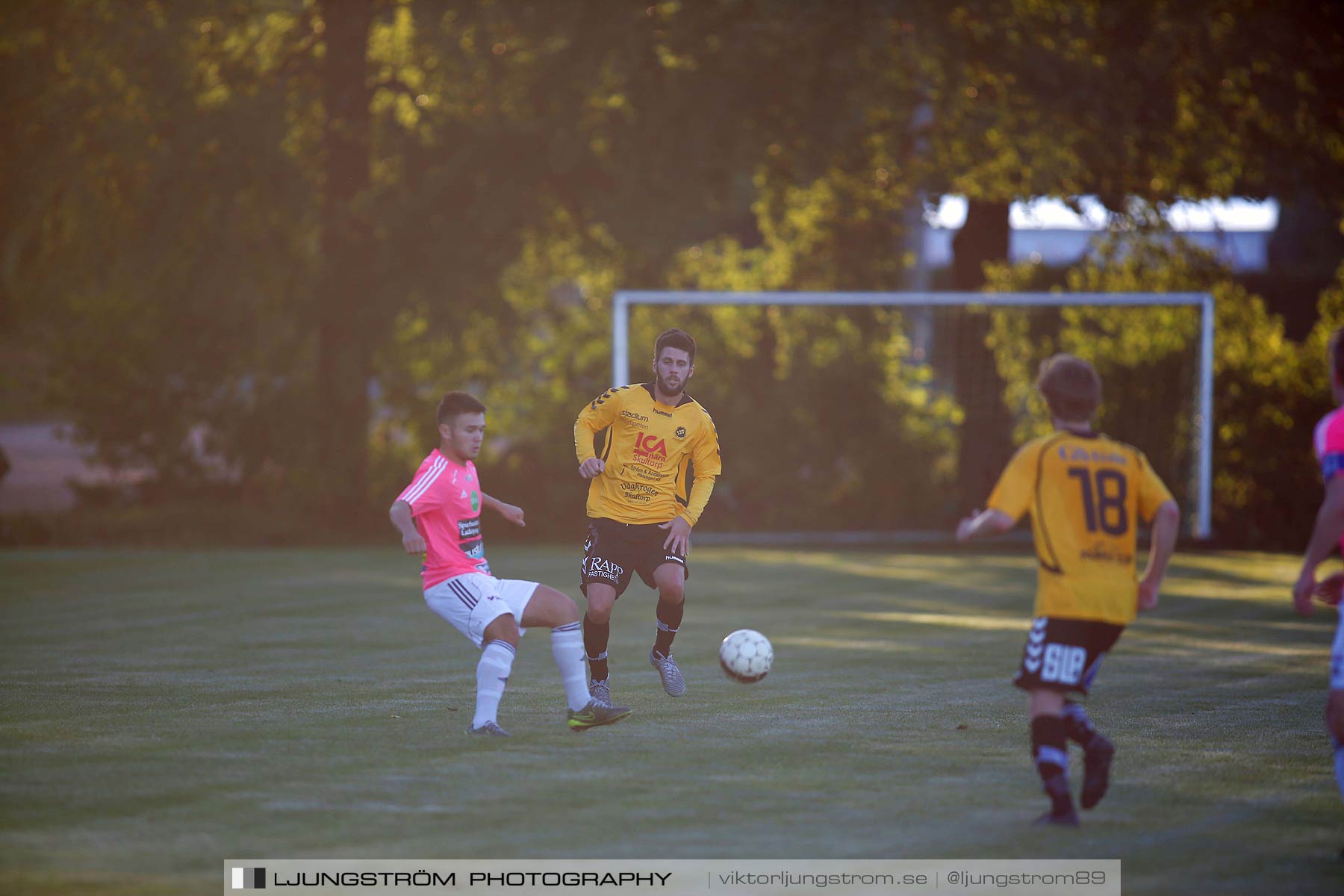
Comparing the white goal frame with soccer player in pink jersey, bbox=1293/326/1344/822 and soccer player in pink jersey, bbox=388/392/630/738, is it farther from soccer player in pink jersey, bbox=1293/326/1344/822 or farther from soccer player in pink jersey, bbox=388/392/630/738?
soccer player in pink jersey, bbox=1293/326/1344/822

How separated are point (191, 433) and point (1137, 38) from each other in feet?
43.6

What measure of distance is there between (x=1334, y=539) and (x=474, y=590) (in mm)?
3747

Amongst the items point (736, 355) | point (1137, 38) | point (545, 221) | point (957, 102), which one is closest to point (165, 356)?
point (545, 221)

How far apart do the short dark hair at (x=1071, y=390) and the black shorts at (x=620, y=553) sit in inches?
119

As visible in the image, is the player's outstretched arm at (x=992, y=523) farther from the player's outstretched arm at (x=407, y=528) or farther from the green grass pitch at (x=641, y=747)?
the player's outstretched arm at (x=407, y=528)

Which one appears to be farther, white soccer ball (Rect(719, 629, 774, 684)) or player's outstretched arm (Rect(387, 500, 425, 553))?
white soccer ball (Rect(719, 629, 774, 684))

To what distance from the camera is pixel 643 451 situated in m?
8.51

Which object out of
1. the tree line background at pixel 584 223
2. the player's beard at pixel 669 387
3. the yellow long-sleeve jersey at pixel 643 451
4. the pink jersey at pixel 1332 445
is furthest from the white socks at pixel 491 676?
the tree line background at pixel 584 223

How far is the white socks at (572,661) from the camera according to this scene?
7.46 m

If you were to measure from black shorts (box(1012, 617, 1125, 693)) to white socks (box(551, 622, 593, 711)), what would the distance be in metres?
2.47

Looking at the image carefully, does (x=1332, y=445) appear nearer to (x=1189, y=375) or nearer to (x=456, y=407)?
(x=456, y=407)

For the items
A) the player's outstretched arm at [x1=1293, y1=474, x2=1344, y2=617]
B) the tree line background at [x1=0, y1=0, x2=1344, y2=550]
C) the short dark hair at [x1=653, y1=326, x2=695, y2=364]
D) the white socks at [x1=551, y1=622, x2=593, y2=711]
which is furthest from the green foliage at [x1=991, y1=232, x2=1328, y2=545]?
the player's outstretched arm at [x1=1293, y1=474, x2=1344, y2=617]

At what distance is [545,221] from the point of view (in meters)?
20.1

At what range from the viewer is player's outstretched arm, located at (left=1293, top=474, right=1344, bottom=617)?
538 cm
